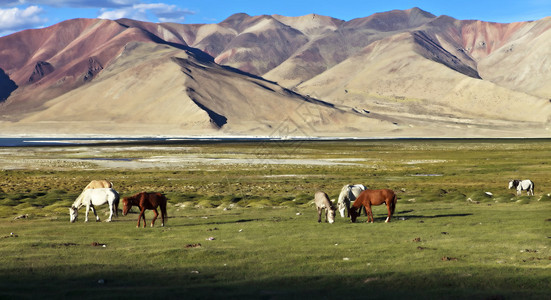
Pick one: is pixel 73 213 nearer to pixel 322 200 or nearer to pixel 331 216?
pixel 322 200

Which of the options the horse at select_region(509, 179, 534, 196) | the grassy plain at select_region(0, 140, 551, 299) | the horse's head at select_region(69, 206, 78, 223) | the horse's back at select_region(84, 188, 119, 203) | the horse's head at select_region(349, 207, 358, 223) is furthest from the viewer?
the horse at select_region(509, 179, 534, 196)

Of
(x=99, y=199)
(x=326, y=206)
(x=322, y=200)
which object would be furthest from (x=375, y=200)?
(x=99, y=199)

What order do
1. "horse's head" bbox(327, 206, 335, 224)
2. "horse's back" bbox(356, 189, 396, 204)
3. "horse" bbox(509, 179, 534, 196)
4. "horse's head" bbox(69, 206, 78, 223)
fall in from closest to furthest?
"horse's back" bbox(356, 189, 396, 204) < "horse's head" bbox(327, 206, 335, 224) < "horse's head" bbox(69, 206, 78, 223) < "horse" bbox(509, 179, 534, 196)

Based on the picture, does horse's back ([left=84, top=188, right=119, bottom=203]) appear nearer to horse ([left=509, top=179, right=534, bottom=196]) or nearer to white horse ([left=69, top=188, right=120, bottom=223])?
white horse ([left=69, top=188, right=120, bottom=223])

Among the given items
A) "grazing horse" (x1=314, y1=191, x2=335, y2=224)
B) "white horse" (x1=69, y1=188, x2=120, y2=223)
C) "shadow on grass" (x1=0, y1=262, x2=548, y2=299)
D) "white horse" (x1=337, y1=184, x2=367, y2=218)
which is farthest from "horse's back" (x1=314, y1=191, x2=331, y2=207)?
"shadow on grass" (x1=0, y1=262, x2=548, y2=299)

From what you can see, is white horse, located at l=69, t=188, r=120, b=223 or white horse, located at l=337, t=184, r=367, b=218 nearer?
white horse, located at l=69, t=188, r=120, b=223

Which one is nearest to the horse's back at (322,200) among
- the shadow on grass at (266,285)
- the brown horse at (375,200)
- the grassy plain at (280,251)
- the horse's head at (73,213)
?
the grassy plain at (280,251)

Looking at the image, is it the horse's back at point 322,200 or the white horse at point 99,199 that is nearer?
the horse's back at point 322,200

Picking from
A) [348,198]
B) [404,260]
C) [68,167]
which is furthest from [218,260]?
[68,167]

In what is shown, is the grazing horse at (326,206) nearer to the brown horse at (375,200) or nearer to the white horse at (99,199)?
the brown horse at (375,200)

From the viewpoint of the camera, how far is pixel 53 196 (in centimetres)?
4012

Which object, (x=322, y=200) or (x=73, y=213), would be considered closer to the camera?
(x=322, y=200)

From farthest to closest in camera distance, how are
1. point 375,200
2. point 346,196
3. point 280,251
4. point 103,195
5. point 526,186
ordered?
1. point 526,186
2. point 346,196
3. point 103,195
4. point 375,200
5. point 280,251

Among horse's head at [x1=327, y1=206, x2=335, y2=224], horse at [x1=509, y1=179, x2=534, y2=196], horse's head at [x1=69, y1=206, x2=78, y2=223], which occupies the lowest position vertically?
horse at [x1=509, y1=179, x2=534, y2=196]
